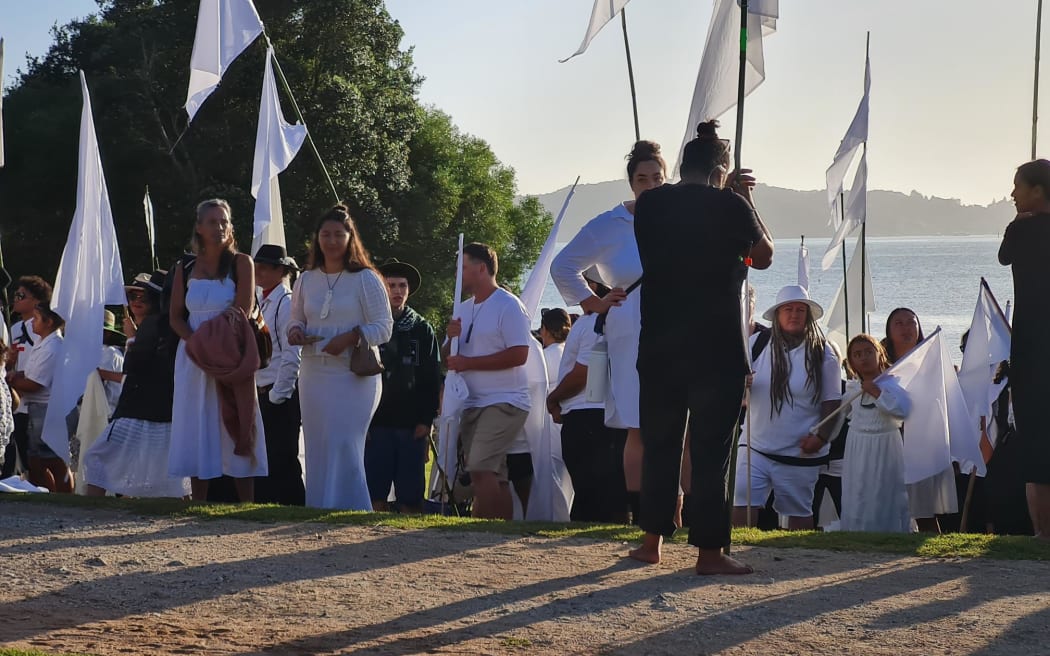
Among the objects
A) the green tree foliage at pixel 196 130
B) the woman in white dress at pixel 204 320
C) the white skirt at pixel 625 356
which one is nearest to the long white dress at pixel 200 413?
the woman in white dress at pixel 204 320

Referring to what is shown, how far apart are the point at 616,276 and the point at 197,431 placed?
271 centimetres

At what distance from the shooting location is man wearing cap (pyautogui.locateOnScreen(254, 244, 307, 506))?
9.78 metres

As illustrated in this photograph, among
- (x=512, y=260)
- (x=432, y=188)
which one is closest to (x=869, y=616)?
(x=432, y=188)

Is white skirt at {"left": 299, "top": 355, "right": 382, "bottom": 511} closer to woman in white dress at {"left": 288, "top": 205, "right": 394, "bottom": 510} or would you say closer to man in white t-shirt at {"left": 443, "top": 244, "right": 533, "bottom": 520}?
→ woman in white dress at {"left": 288, "top": 205, "right": 394, "bottom": 510}

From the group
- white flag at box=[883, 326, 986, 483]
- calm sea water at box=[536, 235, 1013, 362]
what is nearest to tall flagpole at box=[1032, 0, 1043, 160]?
white flag at box=[883, 326, 986, 483]

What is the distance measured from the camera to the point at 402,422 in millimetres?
9945

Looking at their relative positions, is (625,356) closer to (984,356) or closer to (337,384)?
(337,384)

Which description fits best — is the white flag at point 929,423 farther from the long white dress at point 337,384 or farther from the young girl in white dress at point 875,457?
the long white dress at point 337,384

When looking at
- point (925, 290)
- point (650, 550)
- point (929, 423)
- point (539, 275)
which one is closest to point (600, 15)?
point (539, 275)

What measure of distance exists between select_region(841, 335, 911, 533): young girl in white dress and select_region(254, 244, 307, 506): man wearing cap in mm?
3621

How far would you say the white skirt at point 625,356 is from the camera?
757 centimetres

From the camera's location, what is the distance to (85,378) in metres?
10.5

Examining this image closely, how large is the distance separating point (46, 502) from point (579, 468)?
3474 mm

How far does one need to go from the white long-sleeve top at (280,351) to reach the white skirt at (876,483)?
12.0 ft
